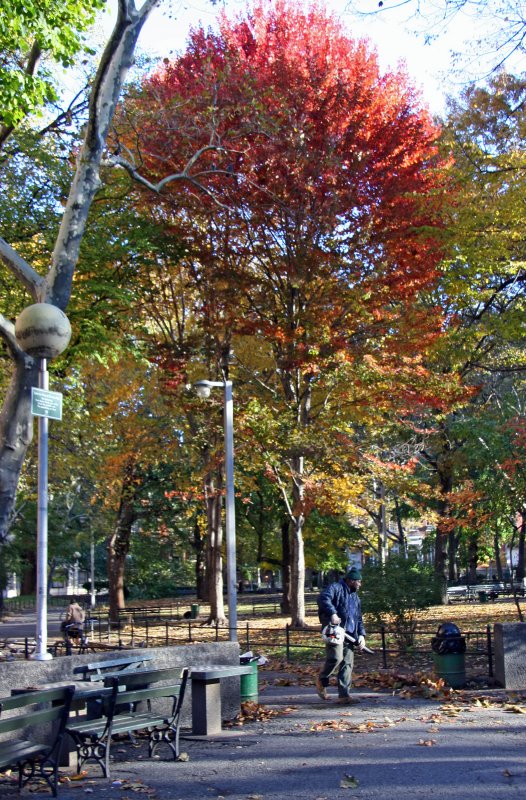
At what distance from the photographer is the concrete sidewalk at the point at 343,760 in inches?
257

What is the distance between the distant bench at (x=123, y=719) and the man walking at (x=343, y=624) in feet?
8.43

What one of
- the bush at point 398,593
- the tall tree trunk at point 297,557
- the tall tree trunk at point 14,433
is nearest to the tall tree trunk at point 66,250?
the tall tree trunk at point 14,433

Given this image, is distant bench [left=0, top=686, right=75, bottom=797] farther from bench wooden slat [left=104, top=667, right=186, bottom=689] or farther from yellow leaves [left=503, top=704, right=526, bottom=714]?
yellow leaves [left=503, top=704, right=526, bottom=714]

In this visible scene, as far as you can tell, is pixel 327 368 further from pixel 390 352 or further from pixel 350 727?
pixel 350 727

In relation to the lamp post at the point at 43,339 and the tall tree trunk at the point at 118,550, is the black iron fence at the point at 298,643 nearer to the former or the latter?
the tall tree trunk at the point at 118,550

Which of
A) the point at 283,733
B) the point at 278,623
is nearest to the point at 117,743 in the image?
the point at 283,733

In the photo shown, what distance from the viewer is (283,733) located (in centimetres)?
902

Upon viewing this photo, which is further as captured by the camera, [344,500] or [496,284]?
[344,500]

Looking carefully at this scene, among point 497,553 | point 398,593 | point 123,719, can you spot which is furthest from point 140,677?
point 497,553

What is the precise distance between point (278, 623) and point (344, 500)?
263 inches

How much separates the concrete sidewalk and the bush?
19.8 ft

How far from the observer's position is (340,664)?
432 inches

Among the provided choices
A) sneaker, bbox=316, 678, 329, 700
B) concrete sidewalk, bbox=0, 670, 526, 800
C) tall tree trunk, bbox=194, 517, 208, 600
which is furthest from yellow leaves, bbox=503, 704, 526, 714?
tall tree trunk, bbox=194, 517, 208, 600

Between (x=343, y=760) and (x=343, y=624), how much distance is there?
3.42 m
